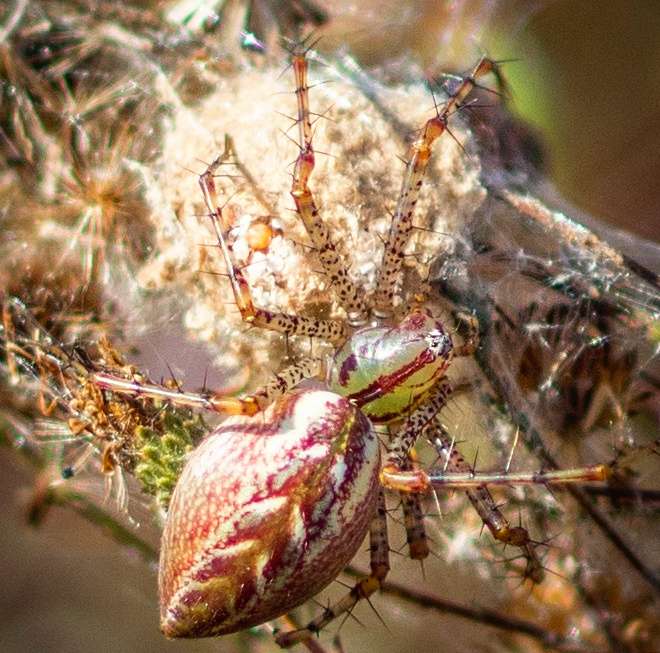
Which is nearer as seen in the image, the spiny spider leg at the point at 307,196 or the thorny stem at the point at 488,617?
the spiny spider leg at the point at 307,196

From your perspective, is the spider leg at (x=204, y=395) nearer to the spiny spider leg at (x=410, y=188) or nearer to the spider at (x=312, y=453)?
the spider at (x=312, y=453)

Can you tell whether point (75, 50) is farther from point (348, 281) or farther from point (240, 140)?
point (348, 281)

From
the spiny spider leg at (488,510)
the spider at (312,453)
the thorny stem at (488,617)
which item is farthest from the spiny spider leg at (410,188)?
the thorny stem at (488,617)

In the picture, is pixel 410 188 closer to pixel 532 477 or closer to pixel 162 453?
pixel 532 477

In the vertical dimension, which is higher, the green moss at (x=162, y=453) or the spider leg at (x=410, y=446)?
the spider leg at (x=410, y=446)

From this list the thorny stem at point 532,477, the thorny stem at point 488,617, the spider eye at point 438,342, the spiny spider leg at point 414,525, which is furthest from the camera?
the thorny stem at point 488,617

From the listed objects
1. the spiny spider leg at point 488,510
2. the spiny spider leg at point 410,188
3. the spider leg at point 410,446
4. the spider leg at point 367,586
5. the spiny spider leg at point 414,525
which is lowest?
the spider leg at point 367,586

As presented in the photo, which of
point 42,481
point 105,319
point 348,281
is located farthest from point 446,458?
point 42,481
